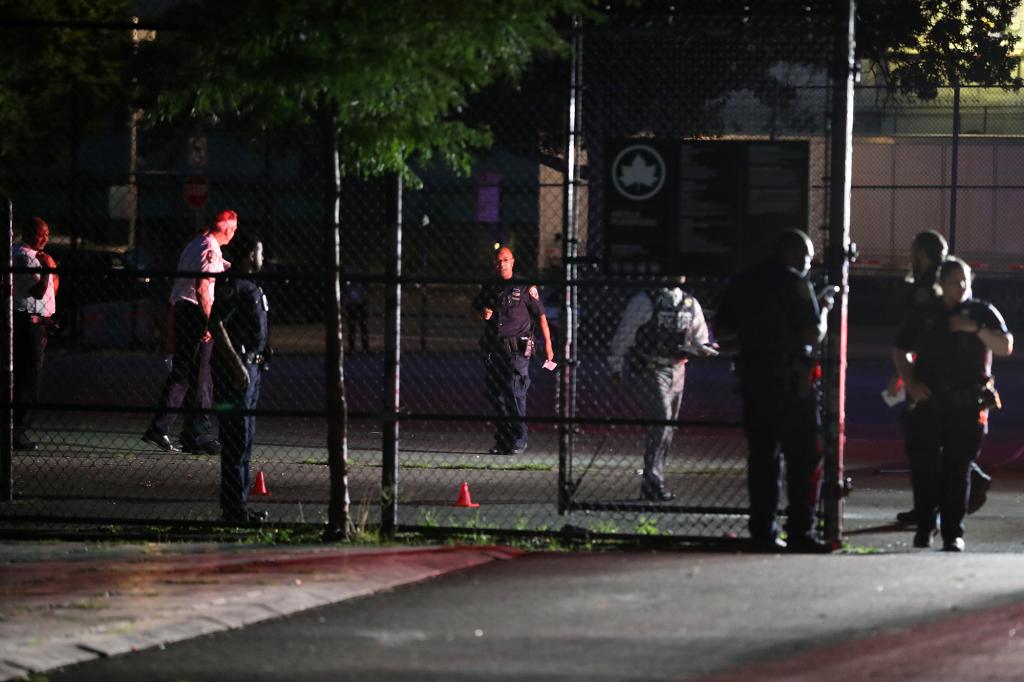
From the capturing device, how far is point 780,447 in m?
9.66

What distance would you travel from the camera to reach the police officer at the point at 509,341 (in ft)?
48.2

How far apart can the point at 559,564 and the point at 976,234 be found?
26425 mm

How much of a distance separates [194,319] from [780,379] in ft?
18.1

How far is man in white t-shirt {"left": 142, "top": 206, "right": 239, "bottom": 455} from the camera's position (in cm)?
1309

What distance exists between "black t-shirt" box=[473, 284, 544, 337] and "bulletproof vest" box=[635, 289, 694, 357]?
2867 mm

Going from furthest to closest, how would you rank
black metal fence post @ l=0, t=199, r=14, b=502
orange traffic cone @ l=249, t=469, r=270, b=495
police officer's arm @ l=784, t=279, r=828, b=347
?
orange traffic cone @ l=249, t=469, r=270, b=495 → black metal fence post @ l=0, t=199, r=14, b=502 → police officer's arm @ l=784, t=279, r=828, b=347

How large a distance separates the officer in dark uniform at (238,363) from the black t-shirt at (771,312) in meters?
3.08

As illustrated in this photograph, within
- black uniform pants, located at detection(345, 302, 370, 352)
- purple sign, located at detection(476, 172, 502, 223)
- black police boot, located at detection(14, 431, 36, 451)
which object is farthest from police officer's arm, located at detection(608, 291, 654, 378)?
black uniform pants, located at detection(345, 302, 370, 352)

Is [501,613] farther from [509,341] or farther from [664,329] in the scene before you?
[509,341]

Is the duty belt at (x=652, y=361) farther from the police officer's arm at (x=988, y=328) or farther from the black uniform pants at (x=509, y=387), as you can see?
the black uniform pants at (x=509, y=387)

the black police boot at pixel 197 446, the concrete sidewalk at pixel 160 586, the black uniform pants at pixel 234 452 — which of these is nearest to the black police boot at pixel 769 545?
the concrete sidewalk at pixel 160 586

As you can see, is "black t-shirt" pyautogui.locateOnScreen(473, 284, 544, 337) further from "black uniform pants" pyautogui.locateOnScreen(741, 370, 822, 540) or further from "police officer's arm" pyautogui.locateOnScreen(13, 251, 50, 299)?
"black uniform pants" pyautogui.locateOnScreen(741, 370, 822, 540)


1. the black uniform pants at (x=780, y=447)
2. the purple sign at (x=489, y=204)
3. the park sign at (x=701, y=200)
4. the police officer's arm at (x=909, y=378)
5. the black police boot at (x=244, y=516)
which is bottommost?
the black police boot at (x=244, y=516)

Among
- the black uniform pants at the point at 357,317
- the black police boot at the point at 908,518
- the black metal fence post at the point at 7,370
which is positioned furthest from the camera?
the black uniform pants at the point at 357,317
